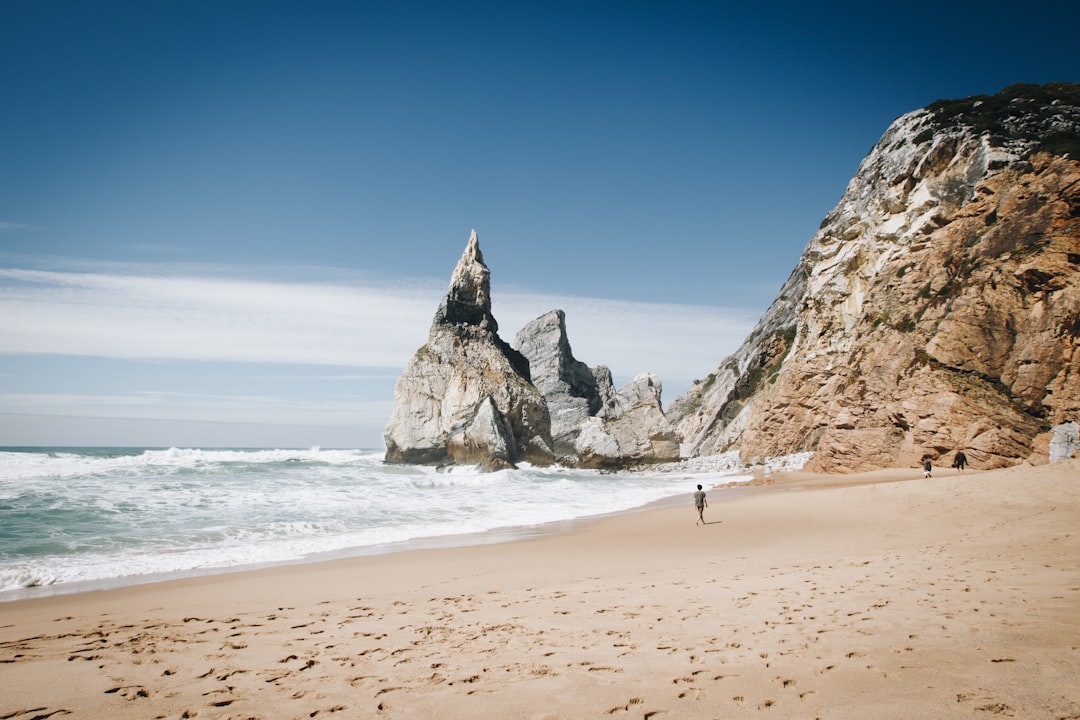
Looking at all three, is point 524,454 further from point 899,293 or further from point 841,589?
point 841,589

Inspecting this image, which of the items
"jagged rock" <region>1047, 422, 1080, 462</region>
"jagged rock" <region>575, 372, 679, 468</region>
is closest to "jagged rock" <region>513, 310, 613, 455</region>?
"jagged rock" <region>575, 372, 679, 468</region>

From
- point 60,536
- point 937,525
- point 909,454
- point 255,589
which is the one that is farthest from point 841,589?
point 909,454

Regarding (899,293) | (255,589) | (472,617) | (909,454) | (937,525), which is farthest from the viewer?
(899,293)

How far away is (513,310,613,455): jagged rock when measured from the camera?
71.6 meters

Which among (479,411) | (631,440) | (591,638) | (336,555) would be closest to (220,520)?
(336,555)

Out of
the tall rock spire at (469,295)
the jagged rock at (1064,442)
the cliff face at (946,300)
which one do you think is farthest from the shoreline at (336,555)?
the tall rock spire at (469,295)

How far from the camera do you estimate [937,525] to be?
1188cm

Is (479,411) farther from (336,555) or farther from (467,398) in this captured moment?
(336,555)

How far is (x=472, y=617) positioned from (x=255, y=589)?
3.95 m

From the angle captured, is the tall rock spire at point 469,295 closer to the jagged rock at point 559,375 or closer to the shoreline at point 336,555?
the jagged rock at point 559,375

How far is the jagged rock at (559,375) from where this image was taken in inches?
2817

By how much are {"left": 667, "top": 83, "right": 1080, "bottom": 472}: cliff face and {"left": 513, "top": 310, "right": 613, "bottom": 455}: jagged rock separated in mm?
32399

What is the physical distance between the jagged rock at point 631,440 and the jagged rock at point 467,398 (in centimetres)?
446

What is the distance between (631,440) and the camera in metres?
52.3
